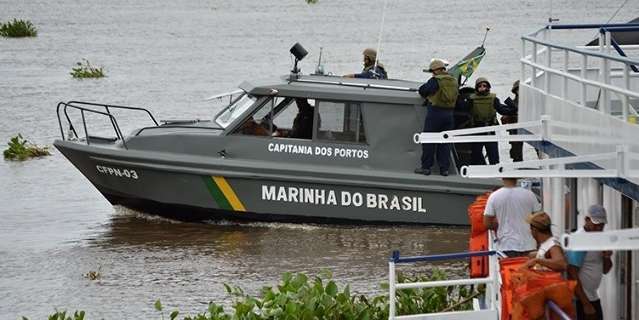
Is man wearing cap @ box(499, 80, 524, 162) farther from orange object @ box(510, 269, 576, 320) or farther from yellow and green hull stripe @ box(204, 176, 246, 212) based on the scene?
orange object @ box(510, 269, 576, 320)

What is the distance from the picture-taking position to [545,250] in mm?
10102

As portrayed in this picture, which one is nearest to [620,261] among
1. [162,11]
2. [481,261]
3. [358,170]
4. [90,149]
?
[481,261]

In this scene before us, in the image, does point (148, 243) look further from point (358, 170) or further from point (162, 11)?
point (162, 11)

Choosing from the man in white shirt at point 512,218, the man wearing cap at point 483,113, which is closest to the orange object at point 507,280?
the man in white shirt at point 512,218

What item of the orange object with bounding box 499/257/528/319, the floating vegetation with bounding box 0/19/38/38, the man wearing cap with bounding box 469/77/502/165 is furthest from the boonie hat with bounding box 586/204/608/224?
the floating vegetation with bounding box 0/19/38/38

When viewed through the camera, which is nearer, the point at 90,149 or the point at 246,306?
the point at 246,306

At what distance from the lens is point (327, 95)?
18438 mm

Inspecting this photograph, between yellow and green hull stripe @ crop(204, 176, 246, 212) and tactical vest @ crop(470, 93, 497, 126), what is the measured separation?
317 cm

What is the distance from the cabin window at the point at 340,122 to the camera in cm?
1855

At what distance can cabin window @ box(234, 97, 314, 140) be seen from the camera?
1866 centimetres

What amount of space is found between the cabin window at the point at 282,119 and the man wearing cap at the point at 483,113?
2053mm

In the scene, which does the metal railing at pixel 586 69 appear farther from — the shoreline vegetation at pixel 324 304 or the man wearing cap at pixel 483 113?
the man wearing cap at pixel 483 113

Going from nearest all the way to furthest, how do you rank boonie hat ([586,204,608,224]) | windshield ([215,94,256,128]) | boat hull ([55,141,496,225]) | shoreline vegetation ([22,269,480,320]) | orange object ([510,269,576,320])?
orange object ([510,269,576,320]) → boonie hat ([586,204,608,224]) → shoreline vegetation ([22,269,480,320]) → boat hull ([55,141,496,225]) → windshield ([215,94,256,128])

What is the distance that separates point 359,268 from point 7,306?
4.00m
